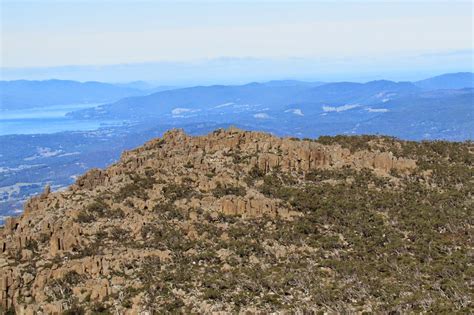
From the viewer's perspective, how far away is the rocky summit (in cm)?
2797

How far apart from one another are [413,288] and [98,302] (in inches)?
652

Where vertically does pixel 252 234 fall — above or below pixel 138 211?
below

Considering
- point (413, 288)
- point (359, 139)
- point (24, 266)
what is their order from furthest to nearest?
1. point (359, 139)
2. point (24, 266)
3. point (413, 288)

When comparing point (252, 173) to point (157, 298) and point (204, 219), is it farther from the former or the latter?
point (157, 298)

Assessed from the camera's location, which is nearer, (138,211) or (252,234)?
(252,234)

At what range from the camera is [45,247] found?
33.6 meters

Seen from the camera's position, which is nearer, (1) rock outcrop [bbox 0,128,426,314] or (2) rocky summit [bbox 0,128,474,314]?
(2) rocky summit [bbox 0,128,474,314]

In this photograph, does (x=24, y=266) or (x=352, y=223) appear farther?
(x=352, y=223)

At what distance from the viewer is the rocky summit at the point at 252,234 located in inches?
1101

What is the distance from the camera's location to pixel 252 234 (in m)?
34.3

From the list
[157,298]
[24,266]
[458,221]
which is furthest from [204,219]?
[458,221]

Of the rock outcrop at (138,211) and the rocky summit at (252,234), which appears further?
the rock outcrop at (138,211)

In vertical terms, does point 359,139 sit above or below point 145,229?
above

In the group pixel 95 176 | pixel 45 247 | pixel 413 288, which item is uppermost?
pixel 95 176
